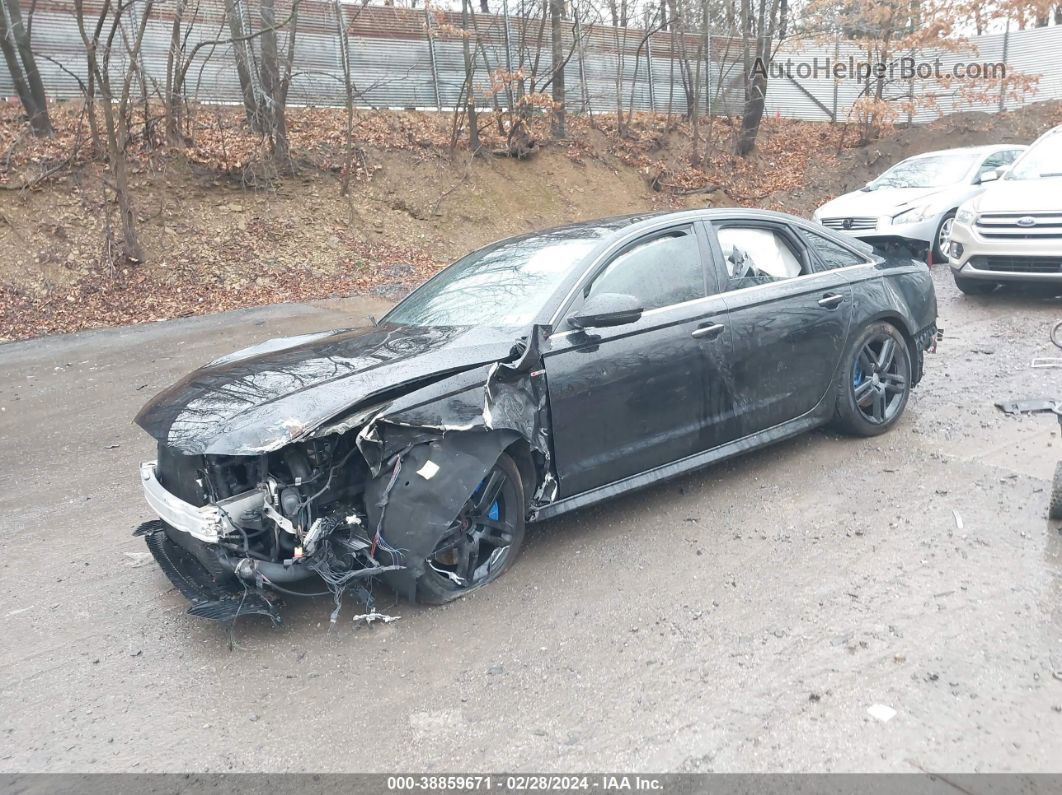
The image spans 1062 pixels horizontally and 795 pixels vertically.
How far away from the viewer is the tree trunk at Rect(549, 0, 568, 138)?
16688 millimetres

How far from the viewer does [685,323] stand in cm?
460

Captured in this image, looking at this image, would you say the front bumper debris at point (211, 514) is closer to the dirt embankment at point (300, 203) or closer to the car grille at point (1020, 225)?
the dirt embankment at point (300, 203)

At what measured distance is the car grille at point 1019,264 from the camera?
345 inches

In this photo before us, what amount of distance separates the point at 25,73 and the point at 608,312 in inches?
526

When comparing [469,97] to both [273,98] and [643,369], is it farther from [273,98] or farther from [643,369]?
[643,369]

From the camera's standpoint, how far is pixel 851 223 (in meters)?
11.9

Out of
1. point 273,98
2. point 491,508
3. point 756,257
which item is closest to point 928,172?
point 756,257

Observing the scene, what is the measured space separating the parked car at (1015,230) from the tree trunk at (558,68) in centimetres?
935

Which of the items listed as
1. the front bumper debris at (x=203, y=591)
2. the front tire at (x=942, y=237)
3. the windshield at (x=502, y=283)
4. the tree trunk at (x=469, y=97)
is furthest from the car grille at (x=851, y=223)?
the front bumper debris at (x=203, y=591)

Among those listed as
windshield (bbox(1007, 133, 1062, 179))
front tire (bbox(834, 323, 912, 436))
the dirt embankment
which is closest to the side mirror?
front tire (bbox(834, 323, 912, 436))

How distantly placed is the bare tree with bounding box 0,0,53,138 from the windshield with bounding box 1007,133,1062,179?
13.9 m

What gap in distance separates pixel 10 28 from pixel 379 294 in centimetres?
716

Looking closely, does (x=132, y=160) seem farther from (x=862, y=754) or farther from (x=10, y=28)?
(x=862, y=754)

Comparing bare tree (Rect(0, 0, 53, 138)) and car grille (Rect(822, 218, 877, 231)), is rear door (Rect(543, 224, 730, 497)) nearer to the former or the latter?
car grille (Rect(822, 218, 877, 231))
